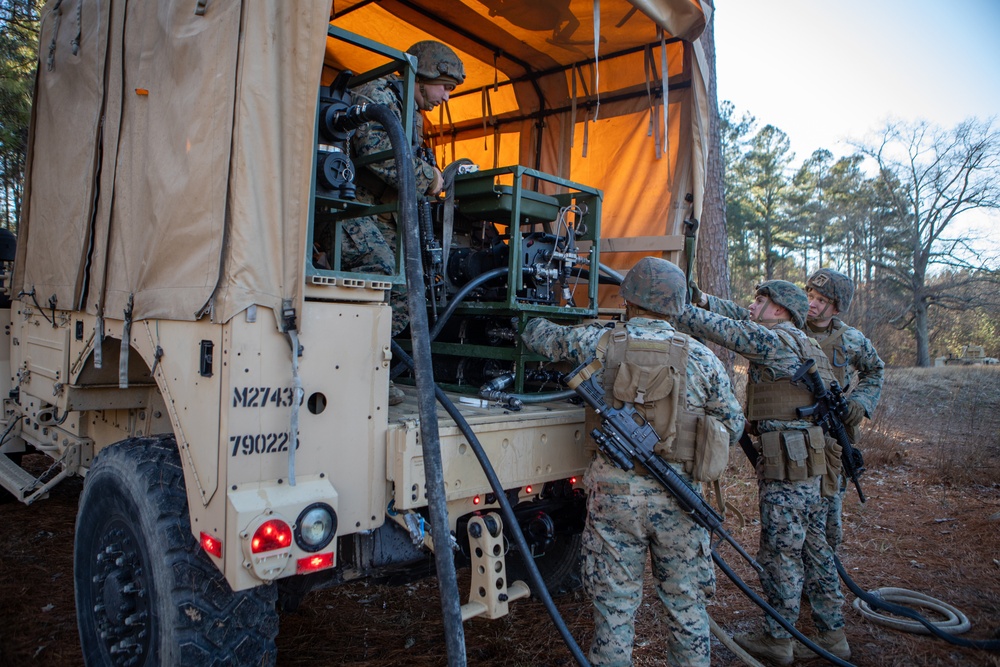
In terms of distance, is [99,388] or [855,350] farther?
[855,350]

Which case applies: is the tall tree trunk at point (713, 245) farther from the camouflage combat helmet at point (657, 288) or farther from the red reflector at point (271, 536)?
the red reflector at point (271, 536)

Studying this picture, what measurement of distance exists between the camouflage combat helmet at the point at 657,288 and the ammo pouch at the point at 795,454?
121 centimetres

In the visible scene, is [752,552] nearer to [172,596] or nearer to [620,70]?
[620,70]

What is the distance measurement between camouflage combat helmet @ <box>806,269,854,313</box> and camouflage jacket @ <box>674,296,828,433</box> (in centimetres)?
57

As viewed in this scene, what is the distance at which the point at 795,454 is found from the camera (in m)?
3.81

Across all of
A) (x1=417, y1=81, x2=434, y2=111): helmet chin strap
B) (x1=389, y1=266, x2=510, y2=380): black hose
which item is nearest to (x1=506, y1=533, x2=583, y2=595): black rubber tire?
(x1=389, y1=266, x2=510, y2=380): black hose

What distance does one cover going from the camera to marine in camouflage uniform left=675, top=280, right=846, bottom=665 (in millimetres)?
3660

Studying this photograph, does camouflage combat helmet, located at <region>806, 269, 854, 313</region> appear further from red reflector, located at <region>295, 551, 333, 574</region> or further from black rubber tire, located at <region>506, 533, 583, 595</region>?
red reflector, located at <region>295, 551, 333, 574</region>

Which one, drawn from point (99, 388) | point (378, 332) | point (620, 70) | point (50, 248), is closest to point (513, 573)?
point (378, 332)

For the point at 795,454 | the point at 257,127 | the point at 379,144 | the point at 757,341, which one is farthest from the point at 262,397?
the point at 795,454

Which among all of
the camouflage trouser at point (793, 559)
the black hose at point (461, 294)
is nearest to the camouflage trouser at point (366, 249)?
the black hose at point (461, 294)

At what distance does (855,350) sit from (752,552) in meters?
1.86

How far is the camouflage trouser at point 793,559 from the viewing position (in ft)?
12.6

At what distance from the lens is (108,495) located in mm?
2658
